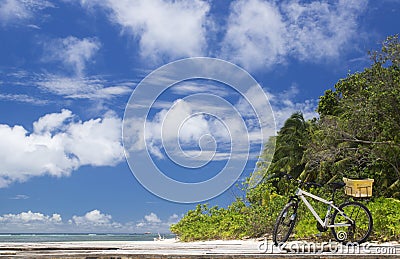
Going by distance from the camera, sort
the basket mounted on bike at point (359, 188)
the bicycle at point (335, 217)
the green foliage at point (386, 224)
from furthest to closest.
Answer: the green foliage at point (386, 224)
the basket mounted on bike at point (359, 188)
the bicycle at point (335, 217)

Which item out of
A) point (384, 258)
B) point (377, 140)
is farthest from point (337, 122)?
point (384, 258)

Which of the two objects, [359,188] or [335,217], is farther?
[359,188]

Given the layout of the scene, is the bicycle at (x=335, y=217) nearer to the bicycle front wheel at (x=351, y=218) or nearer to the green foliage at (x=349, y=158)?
the bicycle front wheel at (x=351, y=218)

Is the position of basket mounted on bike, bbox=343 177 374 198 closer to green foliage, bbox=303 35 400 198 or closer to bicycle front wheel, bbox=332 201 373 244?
bicycle front wheel, bbox=332 201 373 244

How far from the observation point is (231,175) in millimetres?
9953

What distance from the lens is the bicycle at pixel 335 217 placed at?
7.55 meters

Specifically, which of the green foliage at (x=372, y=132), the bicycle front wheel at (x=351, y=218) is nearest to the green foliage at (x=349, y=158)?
the green foliage at (x=372, y=132)

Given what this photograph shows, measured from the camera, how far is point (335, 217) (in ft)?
26.4

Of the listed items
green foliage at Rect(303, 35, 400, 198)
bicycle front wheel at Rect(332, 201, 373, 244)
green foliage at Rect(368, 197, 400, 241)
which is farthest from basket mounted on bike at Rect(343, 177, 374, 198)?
green foliage at Rect(303, 35, 400, 198)

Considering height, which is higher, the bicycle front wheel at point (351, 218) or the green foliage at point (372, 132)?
the green foliage at point (372, 132)

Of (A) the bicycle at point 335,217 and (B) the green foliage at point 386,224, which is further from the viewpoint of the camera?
(B) the green foliage at point 386,224

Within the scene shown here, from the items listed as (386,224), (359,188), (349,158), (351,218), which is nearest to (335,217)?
(351,218)

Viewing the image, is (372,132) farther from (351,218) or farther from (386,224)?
(351,218)

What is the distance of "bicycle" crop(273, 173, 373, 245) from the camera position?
7547mm
